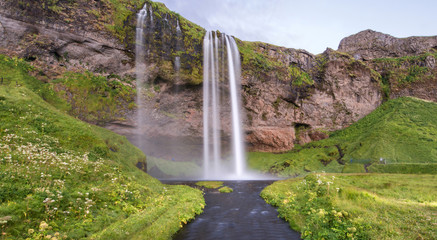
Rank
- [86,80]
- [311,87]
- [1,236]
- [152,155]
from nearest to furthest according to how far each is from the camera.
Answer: [1,236], [86,80], [152,155], [311,87]

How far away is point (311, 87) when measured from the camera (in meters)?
74.5

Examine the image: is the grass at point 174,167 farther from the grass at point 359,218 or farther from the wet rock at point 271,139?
the grass at point 359,218

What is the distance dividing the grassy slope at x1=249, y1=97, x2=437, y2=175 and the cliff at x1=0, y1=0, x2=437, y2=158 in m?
5.60

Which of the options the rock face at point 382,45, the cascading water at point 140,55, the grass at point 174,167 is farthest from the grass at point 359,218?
the rock face at point 382,45

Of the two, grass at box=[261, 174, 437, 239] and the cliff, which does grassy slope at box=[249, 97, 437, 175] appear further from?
grass at box=[261, 174, 437, 239]

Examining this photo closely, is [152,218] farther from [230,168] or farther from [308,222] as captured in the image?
[230,168]

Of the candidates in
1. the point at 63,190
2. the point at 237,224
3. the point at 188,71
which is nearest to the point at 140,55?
the point at 188,71

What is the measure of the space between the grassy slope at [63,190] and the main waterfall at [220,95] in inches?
1438

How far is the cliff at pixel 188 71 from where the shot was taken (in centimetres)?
4066

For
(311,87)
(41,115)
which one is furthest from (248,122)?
(41,115)

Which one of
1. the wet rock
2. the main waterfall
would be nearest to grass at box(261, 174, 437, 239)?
the main waterfall

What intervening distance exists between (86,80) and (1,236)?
4143 centimetres

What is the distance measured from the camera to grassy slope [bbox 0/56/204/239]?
899 centimetres

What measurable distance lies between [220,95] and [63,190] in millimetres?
49058
